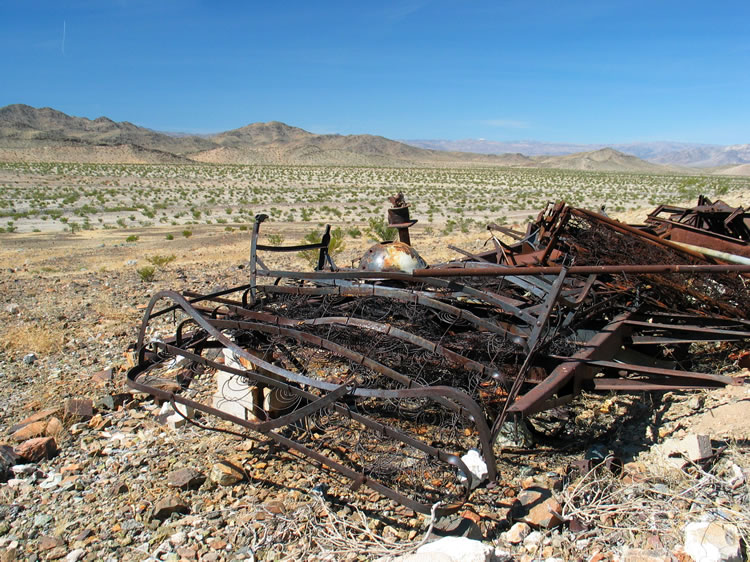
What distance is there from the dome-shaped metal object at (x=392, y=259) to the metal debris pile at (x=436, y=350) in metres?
0.01

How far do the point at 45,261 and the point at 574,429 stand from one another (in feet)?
43.3

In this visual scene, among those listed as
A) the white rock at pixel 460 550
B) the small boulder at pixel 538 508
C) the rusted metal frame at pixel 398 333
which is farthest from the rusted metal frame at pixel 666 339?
the white rock at pixel 460 550

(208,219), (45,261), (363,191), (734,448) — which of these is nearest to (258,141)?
(363,191)

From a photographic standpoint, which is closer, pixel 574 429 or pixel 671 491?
pixel 671 491

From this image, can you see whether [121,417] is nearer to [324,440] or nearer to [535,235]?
[324,440]

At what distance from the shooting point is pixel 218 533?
3512mm

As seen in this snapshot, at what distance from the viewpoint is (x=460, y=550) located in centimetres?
Answer: 275

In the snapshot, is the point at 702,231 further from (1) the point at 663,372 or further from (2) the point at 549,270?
(2) the point at 549,270

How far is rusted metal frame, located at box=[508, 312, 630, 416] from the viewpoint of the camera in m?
3.15

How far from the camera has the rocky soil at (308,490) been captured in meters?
3.25

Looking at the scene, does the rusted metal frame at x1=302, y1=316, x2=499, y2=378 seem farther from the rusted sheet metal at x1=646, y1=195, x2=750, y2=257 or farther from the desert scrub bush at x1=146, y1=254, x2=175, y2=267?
the desert scrub bush at x1=146, y1=254, x2=175, y2=267

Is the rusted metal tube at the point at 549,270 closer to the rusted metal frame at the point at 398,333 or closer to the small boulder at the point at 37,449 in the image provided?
the rusted metal frame at the point at 398,333

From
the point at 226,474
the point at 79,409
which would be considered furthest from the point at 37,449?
the point at 226,474

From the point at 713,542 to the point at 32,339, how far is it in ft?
23.9
